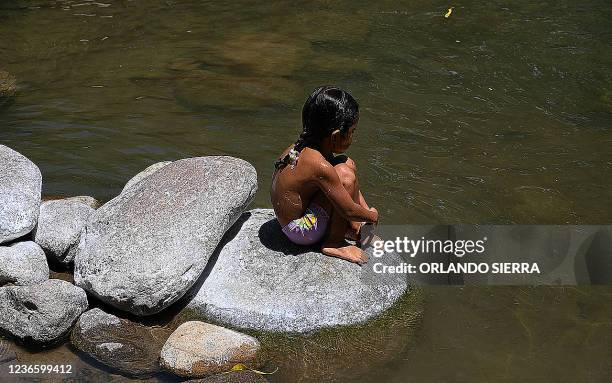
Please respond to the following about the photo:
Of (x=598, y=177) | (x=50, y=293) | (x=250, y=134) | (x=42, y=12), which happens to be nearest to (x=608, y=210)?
(x=598, y=177)

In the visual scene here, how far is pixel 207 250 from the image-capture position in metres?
4.70

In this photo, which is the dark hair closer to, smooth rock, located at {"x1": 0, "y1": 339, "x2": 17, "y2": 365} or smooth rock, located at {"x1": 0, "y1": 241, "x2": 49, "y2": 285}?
smooth rock, located at {"x1": 0, "y1": 241, "x2": 49, "y2": 285}

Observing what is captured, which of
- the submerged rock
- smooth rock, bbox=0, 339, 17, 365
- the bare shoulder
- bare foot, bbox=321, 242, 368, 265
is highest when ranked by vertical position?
the bare shoulder

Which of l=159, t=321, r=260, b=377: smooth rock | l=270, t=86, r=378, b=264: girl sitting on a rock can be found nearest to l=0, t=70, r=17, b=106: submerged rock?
l=270, t=86, r=378, b=264: girl sitting on a rock

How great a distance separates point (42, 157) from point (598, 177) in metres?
4.92

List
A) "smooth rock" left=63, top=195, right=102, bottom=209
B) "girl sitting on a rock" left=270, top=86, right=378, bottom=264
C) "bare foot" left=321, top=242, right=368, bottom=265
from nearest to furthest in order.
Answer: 1. "girl sitting on a rock" left=270, top=86, right=378, bottom=264
2. "bare foot" left=321, top=242, right=368, bottom=265
3. "smooth rock" left=63, top=195, right=102, bottom=209

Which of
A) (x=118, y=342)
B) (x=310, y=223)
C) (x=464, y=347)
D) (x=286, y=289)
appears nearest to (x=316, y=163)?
(x=310, y=223)

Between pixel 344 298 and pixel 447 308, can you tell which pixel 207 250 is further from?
pixel 447 308

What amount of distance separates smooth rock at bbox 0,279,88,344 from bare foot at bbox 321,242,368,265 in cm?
159

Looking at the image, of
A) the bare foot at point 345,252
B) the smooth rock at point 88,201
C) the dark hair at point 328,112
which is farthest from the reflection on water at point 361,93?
the dark hair at point 328,112

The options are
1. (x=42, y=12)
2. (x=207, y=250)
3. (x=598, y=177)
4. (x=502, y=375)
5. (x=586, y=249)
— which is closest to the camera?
(x=502, y=375)

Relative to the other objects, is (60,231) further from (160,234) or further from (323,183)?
(323,183)

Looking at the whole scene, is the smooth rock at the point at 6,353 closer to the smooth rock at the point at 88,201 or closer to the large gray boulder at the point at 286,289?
the large gray boulder at the point at 286,289

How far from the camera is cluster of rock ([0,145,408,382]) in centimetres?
447
